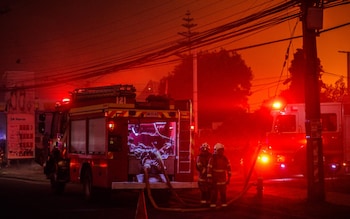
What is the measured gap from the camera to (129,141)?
595 inches

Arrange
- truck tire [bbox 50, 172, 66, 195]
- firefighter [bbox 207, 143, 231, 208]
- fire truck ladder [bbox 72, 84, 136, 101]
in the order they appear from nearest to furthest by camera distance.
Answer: firefighter [bbox 207, 143, 231, 208] < fire truck ladder [bbox 72, 84, 136, 101] < truck tire [bbox 50, 172, 66, 195]

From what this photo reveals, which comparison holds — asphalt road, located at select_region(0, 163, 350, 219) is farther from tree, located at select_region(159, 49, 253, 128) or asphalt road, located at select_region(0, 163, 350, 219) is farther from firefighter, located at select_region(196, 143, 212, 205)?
tree, located at select_region(159, 49, 253, 128)

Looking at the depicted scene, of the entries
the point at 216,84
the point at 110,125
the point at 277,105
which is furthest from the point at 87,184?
the point at 216,84

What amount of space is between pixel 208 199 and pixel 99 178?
Result: 3088 mm

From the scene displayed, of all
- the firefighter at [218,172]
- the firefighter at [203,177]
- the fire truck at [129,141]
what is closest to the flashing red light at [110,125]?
the fire truck at [129,141]

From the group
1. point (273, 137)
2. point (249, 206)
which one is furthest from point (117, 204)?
point (273, 137)

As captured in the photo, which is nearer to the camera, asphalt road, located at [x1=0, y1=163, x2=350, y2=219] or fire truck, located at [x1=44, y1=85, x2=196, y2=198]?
asphalt road, located at [x1=0, y1=163, x2=350, y2=219]

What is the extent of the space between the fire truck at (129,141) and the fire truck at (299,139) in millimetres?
6614

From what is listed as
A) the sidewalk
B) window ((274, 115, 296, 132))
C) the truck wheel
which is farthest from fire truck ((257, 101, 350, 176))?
the sidewalk

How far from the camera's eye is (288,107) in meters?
21.3

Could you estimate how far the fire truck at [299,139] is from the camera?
68.2 feet

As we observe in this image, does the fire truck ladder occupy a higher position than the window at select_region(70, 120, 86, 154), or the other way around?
the fire truck ladder

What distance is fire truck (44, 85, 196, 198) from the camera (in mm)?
14258

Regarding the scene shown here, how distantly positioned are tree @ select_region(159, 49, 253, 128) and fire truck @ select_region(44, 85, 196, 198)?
4474 centimetres
